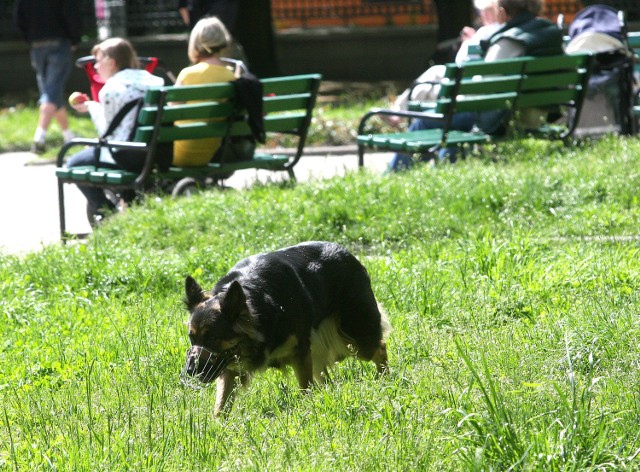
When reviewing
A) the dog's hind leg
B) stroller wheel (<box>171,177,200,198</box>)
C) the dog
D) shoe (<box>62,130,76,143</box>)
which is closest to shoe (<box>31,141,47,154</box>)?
shoe (<box>62,130,76,143</box>)

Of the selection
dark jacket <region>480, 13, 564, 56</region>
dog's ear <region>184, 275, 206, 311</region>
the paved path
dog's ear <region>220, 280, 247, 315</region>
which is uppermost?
dog's ear <region>220, 280, 247, 315</region>

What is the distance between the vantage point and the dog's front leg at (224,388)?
4.62 metres

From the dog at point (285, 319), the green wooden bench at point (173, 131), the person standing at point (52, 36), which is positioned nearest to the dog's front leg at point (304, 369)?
the dog at point (285, 319)

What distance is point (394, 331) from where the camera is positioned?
228 inches

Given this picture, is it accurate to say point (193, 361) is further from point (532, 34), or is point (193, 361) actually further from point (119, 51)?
point (532, 34)

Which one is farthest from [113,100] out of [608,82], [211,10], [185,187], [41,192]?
[211,10]

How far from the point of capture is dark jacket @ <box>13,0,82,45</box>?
16.4 m

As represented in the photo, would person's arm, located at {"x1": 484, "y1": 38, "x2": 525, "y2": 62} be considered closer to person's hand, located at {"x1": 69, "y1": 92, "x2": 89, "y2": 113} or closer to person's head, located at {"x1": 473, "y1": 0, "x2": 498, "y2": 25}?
person's head, located at {"x1": 473, "y1": 0, "x2": 498, "y2": 25}

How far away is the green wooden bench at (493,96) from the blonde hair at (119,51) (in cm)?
226

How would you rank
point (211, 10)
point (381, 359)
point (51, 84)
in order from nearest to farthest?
point (381, 359), point (51, 84), point (211, 10)

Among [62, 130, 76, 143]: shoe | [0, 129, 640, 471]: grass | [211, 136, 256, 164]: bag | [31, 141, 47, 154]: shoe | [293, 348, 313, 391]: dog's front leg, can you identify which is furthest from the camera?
[62, 130, 76, 143]: shoe

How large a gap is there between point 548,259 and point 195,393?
299 cm

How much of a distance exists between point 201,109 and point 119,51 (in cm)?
85

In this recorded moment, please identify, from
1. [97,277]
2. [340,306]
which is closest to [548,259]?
[340,306]
